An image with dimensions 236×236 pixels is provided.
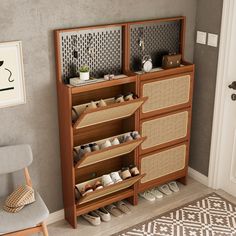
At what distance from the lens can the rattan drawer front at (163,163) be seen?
3.30 m

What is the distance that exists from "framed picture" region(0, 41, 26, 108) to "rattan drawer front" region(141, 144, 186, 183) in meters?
1.14

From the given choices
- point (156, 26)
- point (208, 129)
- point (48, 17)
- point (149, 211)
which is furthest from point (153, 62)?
point (149, 211)

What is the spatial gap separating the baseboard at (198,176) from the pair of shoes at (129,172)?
2.61 ft

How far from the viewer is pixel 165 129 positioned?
3293 millimetres

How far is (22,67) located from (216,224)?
6.02ft

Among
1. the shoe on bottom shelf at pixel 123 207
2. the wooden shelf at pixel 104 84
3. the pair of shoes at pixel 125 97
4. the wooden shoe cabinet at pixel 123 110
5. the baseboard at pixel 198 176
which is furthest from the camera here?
the baseboard at pixel 198 176

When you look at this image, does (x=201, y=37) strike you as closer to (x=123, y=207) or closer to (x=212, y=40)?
(x=212, y=40)

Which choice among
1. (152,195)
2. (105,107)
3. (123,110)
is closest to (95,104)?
(105,107)

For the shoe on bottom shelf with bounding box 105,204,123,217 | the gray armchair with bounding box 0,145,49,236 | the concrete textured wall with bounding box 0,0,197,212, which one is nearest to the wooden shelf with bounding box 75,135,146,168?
the concrete textured wall with bounding box 0,0,197,212

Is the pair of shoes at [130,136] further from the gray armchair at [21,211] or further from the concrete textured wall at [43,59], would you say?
the gray armchair at [21,211]

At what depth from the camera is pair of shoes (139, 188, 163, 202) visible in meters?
3.41

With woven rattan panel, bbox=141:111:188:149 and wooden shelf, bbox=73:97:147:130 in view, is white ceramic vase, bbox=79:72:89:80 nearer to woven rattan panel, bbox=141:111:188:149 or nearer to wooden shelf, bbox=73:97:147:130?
wooden shelf, bbox=73:97:147:130

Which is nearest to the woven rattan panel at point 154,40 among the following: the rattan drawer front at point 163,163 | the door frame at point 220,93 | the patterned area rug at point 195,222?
the door frame at point 220,93

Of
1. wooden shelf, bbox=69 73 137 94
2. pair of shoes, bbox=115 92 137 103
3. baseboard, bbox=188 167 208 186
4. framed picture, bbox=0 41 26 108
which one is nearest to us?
framed picture, bbox=0 41 26 108
